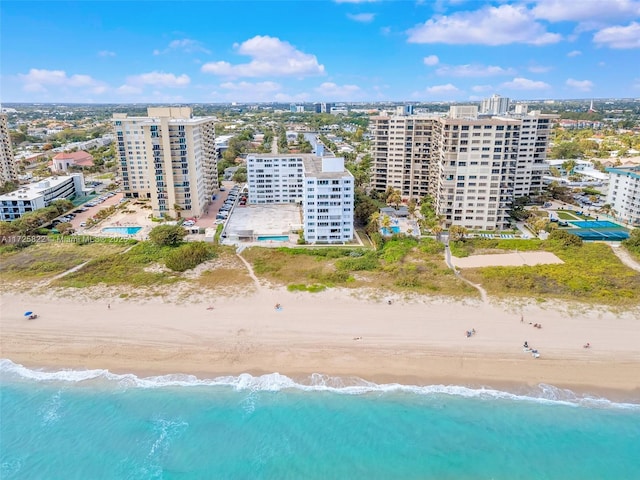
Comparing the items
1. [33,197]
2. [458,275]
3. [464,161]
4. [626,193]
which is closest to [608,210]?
[626,193]

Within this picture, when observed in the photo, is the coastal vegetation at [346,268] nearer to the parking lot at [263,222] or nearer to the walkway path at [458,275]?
the walkway path at [458,275]

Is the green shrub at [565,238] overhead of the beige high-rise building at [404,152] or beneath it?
beneath

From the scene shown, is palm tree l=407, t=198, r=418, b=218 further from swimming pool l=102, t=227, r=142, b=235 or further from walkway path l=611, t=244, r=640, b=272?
swimming pool l=102, t=227, r=142, b=235

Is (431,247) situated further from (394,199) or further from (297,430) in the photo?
(297,430)

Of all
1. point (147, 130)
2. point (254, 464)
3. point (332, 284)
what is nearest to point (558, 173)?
point (332, 284)

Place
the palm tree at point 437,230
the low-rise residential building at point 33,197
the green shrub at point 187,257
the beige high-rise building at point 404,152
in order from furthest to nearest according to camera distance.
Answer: the beige high-rise building at point 404,152 → the low-rise residential building at point 33,197 → the palm tree at point 437,230 → the green shrub at point 187,257

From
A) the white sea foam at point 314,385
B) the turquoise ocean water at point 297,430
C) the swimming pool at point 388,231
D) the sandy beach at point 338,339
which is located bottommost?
the turquoise ocean water at point 297,430

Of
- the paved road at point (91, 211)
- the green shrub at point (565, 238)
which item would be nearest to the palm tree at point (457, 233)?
the green shrub at point (565, 238)
